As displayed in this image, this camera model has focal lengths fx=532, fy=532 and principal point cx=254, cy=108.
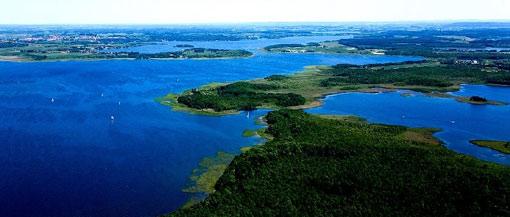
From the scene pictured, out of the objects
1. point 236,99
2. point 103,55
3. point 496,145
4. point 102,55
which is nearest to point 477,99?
point 496,145

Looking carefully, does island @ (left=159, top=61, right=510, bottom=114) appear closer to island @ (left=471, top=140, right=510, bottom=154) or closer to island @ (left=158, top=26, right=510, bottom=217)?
island @ (left=158, top=26, right=510, bottom=217)

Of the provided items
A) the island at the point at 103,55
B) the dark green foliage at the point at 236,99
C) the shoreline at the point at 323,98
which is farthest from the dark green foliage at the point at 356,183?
the island at the point at 103,55

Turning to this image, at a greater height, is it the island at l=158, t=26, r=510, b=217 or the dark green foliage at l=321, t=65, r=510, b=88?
the island at l=158, t=26, r=510, b=217

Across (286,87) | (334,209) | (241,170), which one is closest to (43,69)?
(286,87)

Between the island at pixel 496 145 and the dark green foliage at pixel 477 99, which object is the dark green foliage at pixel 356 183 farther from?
the dark green foliage at pixel 477 99

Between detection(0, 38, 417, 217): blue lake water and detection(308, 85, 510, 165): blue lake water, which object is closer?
detection(0, 38, 417, 217): blue lake water

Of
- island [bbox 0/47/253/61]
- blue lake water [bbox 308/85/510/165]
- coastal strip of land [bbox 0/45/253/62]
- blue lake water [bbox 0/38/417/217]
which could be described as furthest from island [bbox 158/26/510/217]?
island [bbox 0/47/253/61]

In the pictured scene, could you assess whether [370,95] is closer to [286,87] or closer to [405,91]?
[405,91]
